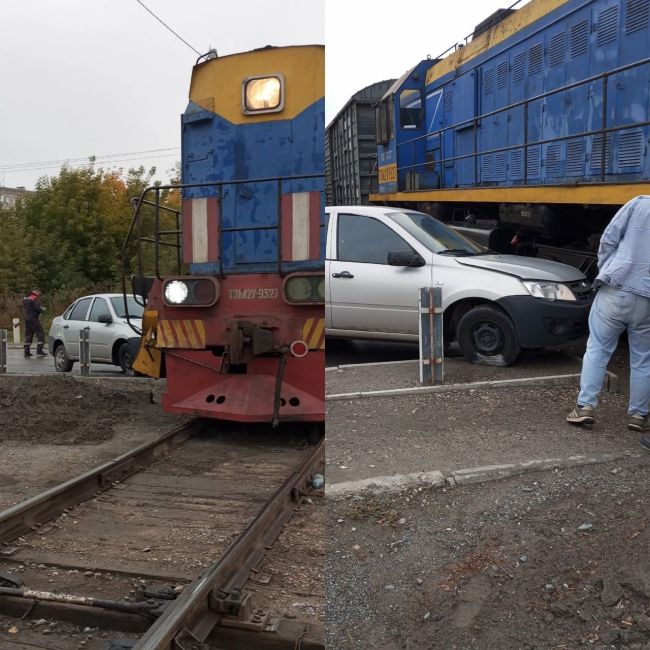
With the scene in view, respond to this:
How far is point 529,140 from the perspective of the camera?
149 centimetres

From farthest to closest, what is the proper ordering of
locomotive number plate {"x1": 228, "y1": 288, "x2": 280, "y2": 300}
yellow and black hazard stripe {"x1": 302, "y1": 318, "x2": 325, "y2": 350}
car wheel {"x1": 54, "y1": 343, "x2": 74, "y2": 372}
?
car wheel {"x1": 54, "y1": 343, "x2": 74, "y2": 372} < locomotive number plate {"x1": 228, "y1": 288, "x2": 280, "y2": 300} < yellow and black hazard stripe {"x1": 302, "y1": 318, "x2": 325, "y2": 350}

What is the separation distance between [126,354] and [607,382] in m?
6.09

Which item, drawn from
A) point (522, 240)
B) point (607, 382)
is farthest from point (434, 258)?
point (607, 382)

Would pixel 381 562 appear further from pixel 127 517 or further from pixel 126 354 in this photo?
pixel 126 354

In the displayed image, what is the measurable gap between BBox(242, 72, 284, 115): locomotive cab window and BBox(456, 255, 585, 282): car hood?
475mm

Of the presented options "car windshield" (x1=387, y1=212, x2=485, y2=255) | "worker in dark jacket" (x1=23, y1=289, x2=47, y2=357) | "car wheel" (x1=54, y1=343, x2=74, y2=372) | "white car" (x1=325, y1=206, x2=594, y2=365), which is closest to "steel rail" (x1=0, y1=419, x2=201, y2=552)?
"worker in dark jacket" (x1=23, y1=289, x2=47, y2=357)

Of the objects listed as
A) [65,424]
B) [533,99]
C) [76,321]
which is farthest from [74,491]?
[533,99]

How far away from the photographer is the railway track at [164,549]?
6.07ft

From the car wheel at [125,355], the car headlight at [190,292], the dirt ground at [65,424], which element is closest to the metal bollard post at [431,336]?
the car headlight at [190,292]

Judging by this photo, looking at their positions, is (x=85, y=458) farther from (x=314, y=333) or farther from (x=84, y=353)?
(x=314, y=333)

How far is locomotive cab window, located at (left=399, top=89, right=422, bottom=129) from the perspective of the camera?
1.39 m

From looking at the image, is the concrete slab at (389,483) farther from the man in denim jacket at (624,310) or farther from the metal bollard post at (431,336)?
the man in denim jacket at (624,310)

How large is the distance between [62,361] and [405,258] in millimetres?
5907

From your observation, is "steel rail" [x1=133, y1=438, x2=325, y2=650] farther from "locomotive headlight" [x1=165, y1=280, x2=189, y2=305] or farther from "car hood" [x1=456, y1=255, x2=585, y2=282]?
"car hood" [x1=456, y1=255, x2=585, y2=282]
